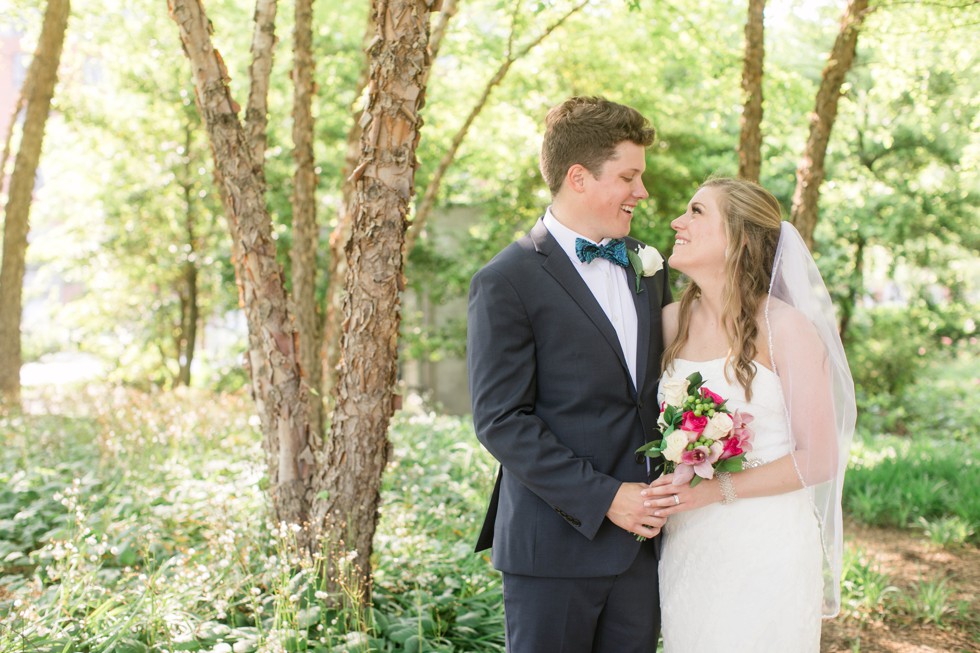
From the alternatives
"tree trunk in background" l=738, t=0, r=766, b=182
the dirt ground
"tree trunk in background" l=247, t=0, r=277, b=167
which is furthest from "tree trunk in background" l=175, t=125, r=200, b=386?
the dirt ground

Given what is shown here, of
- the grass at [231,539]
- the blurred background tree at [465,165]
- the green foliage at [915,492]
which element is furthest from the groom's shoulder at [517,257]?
the blurred background tree at [465,165]

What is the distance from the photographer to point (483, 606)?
159 inches

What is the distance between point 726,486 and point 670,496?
25 centimetres

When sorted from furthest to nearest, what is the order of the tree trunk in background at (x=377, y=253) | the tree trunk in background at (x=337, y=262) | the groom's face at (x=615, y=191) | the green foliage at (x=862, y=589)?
the tree trunk in background at (x=337, y=262), the green foliage at (x=862, y=589), the tree trunk in background at (x=377, y=253), the groom's face at (x=615, y=191)

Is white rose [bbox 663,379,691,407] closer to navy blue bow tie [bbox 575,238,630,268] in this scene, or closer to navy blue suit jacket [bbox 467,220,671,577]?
navy blue suit jacket [bbox 467,220,671,577]

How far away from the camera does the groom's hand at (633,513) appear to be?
251 cm

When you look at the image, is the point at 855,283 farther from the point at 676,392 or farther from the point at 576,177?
the point at 676,392

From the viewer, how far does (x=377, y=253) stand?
359cm

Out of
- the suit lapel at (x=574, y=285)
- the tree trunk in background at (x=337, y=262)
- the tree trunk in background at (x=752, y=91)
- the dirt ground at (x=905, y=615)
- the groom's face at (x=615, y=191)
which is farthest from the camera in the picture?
the tree trunk in background at (x=337, y=262)

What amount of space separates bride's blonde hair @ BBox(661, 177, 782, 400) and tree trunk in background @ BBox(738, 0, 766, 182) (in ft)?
10.9

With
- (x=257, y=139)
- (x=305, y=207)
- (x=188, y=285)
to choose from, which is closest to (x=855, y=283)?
(x=305, y=207)

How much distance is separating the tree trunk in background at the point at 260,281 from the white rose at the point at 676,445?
222 centimetres

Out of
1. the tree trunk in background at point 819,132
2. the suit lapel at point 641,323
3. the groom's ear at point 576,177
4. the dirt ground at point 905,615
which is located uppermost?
the tree trunk in background at point 819,132

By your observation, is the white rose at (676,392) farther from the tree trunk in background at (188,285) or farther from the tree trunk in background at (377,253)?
the tree trunk in background at (188,285)
